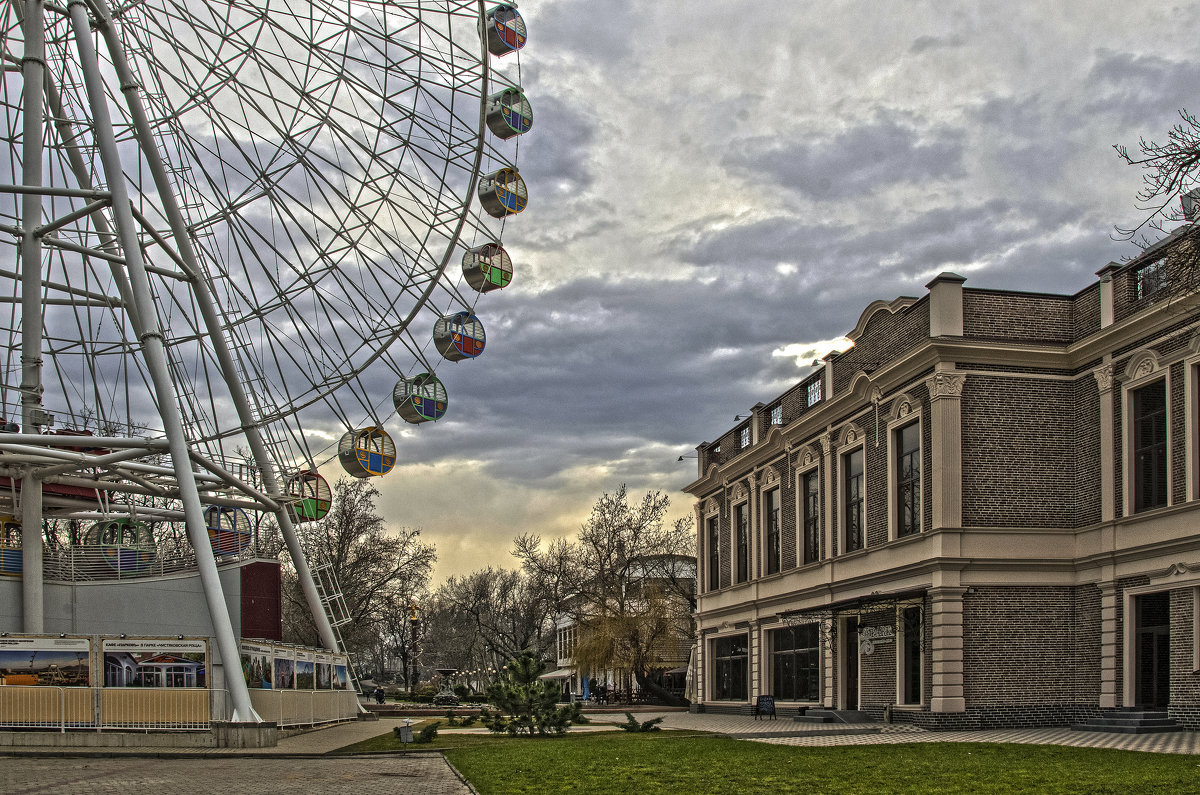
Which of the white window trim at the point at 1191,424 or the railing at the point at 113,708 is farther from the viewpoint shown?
the white window trim at the point at 1191,424

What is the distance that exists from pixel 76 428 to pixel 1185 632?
30654 millimetres

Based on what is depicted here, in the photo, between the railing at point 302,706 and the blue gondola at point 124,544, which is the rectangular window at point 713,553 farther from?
the blue gondola at point 124,544

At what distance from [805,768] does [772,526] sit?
28.1 metres

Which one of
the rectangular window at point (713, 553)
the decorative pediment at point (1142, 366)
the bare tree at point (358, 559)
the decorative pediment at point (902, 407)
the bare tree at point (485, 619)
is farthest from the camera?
the bare tree at point (485, 619)

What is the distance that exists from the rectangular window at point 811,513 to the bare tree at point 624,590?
21.8 metres

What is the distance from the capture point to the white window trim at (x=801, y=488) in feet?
137

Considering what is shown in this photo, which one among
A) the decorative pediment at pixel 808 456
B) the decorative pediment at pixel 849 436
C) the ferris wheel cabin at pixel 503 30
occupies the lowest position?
the decorative pediment at pixel 808 456

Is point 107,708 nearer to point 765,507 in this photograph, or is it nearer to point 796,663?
point 796,663

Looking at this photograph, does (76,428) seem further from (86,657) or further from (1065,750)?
(1065,750)

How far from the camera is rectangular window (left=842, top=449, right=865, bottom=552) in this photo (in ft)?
126

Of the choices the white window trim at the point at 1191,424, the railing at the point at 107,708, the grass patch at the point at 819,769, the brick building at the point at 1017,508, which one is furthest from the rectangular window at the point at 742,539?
the railing at the point at 107,708

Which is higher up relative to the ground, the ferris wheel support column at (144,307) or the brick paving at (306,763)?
the ferris wheel support column at (144,307)

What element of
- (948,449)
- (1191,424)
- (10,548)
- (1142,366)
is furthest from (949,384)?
(10,548)

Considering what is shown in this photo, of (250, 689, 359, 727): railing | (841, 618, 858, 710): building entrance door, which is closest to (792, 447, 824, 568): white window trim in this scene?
(841, 618, 858, 710): building entrance door
